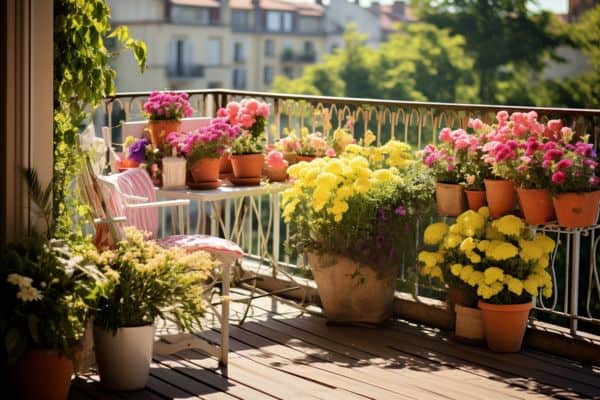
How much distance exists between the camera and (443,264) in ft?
17.9

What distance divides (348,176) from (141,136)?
1233 mm

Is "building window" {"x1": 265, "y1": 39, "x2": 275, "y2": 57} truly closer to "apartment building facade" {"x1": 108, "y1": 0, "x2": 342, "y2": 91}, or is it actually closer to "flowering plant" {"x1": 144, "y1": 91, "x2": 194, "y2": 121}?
"apartment building facade" {"x1": 108, "y1": 0, "x2": 342, "y2": 91}

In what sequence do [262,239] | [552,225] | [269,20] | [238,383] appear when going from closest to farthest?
[238,383]
[552,225]
[262,239]
[269,20]

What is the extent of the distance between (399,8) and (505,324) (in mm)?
67847

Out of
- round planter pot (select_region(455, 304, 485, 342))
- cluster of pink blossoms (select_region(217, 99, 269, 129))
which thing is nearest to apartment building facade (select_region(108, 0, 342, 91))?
cluster of pink blossoms (select_region(217, 99, 269, 129))

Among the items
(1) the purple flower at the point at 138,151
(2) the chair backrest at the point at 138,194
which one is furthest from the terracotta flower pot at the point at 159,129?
(2) the chair backrest at the point at 138,194

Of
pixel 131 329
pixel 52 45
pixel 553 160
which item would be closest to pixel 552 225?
pixel 553 160

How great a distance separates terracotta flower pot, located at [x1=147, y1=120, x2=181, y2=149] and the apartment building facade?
52.7m

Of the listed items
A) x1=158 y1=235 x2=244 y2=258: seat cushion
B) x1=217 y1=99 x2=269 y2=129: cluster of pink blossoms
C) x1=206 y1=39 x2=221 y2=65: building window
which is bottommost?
x1=158 y1=235 x2=244 y2=258: seat cushion

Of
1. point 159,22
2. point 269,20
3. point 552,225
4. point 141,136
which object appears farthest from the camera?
point 269,20

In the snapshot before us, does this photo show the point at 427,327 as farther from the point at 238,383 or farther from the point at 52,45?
the point at 52,45

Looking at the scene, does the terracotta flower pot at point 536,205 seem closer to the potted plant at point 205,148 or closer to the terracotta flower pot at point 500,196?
the terracotta flower pot at point 500,196

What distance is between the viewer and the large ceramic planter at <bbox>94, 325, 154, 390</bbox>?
14.7 feet

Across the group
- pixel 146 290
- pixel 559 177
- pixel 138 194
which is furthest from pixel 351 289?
pixel 146 290
